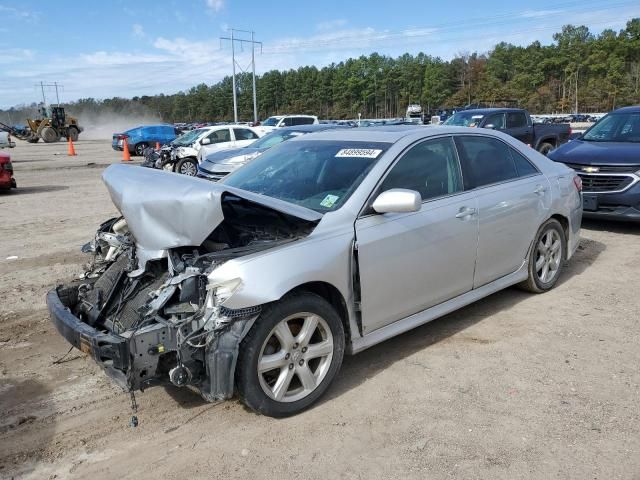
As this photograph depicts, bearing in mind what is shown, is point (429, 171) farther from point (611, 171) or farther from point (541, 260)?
point (611, 171)

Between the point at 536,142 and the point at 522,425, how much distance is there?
1359 cm

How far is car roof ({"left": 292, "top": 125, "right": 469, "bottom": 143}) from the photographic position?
4.30 metres

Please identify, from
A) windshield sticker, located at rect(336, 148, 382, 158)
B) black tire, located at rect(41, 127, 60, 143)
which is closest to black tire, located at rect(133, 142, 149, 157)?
black tire, located at rect(41, 127, 60, 143)

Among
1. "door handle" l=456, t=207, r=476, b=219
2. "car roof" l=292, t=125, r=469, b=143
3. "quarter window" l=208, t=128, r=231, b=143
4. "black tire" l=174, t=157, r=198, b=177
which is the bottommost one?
"black tire" l=174, t=157, r=198, b=177

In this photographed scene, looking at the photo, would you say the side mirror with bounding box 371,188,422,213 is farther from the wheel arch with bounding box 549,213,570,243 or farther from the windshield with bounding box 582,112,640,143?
the windshield with bounding box 582,112,640,143

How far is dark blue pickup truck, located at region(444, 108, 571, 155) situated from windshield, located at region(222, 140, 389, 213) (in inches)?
400

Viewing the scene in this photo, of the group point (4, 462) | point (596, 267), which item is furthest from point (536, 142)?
point (4, 462)

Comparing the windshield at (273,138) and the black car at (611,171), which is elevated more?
the windshield at (273,138)

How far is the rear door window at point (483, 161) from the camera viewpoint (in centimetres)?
457

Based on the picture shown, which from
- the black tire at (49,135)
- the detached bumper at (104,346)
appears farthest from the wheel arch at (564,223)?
the black tire at (49,135)

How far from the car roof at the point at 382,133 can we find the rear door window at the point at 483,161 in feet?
0.47

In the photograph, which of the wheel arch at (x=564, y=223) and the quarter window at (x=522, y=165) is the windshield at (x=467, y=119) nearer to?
the wheel arch at (x=564, y=223)

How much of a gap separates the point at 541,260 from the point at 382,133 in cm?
219

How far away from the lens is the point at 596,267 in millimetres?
6395
